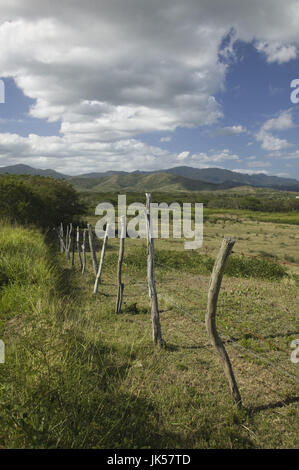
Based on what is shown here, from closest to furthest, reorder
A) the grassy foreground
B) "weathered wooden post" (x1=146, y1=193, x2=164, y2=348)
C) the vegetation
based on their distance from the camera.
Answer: the grassy foreground, "weathered wooden post" (x1=146, y1=193, x2=164, y2=348), the vegetation

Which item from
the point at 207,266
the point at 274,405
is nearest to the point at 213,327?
the point at 274,405

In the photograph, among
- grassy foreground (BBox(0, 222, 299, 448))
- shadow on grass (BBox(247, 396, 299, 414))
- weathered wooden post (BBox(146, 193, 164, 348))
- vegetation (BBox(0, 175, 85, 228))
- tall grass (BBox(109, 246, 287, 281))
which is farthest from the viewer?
vegetation (BBox(0, 175, 85, 228))

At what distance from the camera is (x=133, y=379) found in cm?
462

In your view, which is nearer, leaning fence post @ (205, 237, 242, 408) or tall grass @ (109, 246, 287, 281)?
leaning fence post @ (205, 237, 242, 408)

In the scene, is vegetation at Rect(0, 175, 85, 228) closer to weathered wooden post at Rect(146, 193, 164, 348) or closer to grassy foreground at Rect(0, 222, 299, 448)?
grassy foreground at Rect(0, 222, 299, 448)

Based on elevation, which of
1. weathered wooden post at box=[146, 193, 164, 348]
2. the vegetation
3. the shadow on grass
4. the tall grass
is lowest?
the tall grass

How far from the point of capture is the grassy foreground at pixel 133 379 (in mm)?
3441

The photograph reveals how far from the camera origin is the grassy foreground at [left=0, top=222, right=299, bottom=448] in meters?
3.44

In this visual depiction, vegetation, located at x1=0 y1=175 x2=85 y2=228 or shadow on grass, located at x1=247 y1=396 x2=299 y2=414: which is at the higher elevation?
vegetation, located at x1=0 y1=175 x2=85 y2=228

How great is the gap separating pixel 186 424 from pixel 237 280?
11139 millimetres

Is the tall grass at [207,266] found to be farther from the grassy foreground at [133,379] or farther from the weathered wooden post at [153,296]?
the weathered wooden post at [153,296]

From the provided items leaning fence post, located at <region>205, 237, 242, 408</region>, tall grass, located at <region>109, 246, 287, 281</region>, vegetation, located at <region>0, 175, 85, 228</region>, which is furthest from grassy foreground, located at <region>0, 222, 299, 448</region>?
vegetation, located at <region>0, 175, 85, 228</region>
